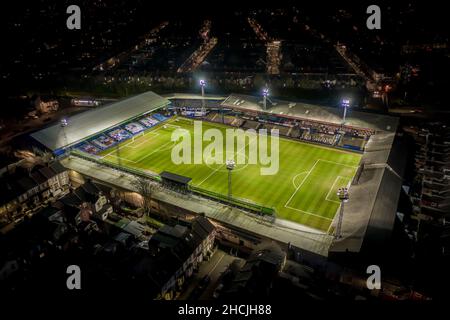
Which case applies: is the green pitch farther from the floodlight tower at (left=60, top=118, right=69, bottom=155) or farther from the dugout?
the floodlight tower at (left=60, top=118, right=69, bottom=155)

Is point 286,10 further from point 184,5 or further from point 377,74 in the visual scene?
point 377,74

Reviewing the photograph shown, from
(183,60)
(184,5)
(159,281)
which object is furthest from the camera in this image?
(184,5)

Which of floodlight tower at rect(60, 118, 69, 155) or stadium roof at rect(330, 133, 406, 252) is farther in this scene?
floodlight tower at rect(60, 118, 69, 155)

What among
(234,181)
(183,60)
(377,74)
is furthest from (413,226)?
(183,60)

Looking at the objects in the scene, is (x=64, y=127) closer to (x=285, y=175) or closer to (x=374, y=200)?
(x=285, y=175)

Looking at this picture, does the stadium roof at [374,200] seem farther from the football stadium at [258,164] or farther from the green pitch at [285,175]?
the green pitch at [285,175]

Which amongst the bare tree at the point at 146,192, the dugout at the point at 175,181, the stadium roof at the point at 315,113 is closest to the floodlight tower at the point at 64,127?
the bare tree at the point at 146,192

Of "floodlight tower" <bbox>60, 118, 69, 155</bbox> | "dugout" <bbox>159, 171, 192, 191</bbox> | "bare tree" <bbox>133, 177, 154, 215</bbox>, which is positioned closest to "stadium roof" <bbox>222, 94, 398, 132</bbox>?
"dugout" <bbox>159, 171, 192, 191</bbox>
